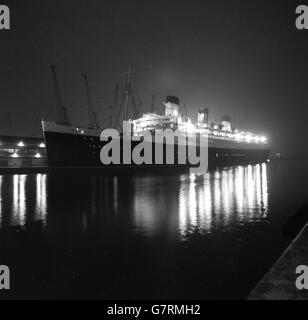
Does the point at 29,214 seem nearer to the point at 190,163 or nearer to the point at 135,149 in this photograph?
the point at 135,149

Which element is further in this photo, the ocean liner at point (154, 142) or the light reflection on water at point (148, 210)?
the ocean liner at point (154, 142)

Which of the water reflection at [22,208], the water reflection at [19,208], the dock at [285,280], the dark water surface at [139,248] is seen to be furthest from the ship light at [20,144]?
the dock at [285,280]

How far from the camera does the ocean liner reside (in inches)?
1626

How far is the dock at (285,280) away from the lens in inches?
169

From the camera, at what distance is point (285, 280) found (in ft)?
15.7

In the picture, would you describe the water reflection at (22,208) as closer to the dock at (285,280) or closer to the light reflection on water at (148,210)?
the light reflection on water at (148,210)

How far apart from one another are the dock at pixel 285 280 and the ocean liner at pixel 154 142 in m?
38.9

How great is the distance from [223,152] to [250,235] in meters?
64.4

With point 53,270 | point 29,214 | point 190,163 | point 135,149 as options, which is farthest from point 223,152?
point 53,270

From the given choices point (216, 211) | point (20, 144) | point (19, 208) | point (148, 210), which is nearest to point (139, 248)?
point (148, 210)

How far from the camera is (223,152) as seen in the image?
7275 cm

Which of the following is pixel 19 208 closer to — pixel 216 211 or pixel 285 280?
pixel 216 211

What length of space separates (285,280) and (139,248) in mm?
4744

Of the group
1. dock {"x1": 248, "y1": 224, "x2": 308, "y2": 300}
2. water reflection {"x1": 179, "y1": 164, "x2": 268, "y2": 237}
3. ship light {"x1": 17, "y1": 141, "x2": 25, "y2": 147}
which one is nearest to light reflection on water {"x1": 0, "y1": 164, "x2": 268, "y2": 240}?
water reflection {"x1": 179, "y1": 164, "x2": 268, "y2": 237}
